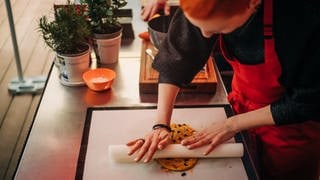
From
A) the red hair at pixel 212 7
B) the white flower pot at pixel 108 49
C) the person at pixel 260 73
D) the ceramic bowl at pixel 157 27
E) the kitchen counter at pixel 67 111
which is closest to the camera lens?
the red hair at pixel 212 7

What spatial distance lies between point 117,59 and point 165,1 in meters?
0.30

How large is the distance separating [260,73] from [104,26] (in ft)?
2.12

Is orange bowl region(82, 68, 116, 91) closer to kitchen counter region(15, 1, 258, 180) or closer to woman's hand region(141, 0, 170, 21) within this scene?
kitchen counter region(15, 1, 258, 180)

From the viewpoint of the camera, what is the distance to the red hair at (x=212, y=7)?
34.0 inches

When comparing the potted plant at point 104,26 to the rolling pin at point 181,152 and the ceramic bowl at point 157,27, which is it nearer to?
the ceramic bowl at point 157,27

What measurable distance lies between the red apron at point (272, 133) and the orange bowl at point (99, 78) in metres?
0.43

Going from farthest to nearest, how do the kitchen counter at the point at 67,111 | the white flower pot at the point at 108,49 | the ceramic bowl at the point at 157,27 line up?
the white flower pot at the point at 108,49 < the ceramic bowl at the point at 157,27 < the kitchen counter at the point at 67,111

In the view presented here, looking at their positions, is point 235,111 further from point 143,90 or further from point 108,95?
point 108,95

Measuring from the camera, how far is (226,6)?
0.87 metres

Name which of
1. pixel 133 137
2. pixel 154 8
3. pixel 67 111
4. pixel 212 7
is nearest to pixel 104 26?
pixel 154 8

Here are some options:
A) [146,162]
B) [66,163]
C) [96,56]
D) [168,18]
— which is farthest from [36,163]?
[168,18]

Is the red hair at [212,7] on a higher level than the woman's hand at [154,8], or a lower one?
higher

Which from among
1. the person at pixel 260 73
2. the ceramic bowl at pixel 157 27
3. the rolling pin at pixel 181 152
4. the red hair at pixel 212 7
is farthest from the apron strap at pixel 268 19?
the ceramic bowl at pixel 157 27

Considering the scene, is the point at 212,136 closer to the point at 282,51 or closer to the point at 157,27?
the point at 282,51
